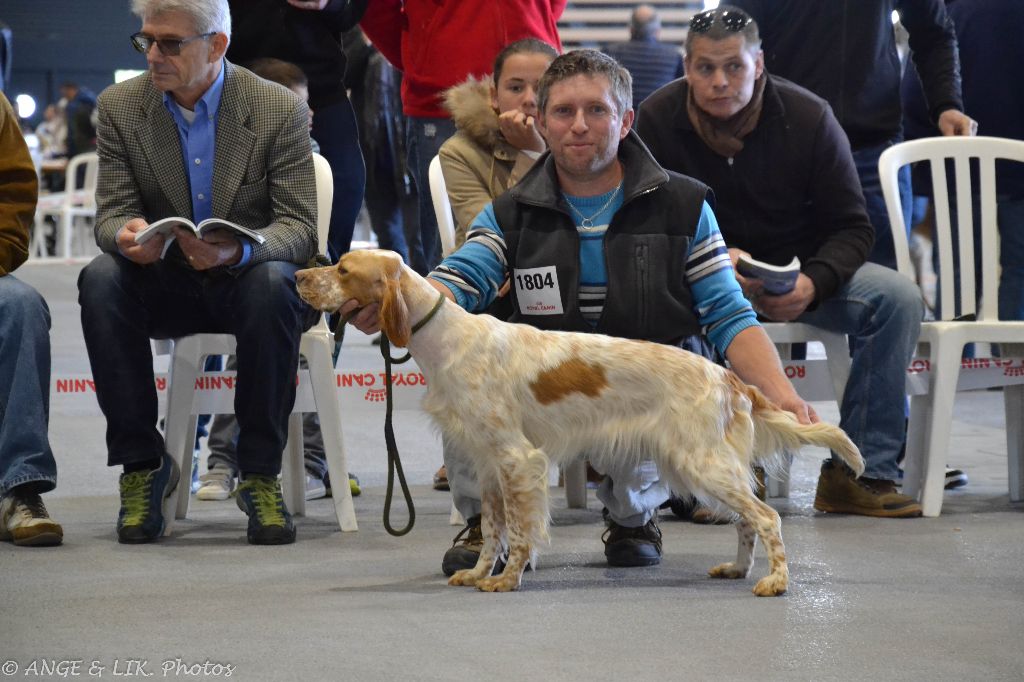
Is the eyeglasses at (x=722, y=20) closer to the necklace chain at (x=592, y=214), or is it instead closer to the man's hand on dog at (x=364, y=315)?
the necklace chain at (x=592, y=214)

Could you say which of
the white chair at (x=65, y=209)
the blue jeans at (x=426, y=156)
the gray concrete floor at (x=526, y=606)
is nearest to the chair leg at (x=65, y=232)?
the white chair at (x=65, y=209)

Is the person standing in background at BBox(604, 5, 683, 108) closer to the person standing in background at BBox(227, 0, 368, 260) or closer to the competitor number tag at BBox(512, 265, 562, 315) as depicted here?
the person standing in background at BBox(227, 0, 368, 260)

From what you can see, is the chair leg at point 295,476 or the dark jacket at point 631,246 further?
the chair leg at point 295,476

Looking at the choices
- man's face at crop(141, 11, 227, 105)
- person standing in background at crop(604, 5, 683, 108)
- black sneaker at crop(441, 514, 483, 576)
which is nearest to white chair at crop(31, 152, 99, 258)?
person standing in background at crop(604, 5, 683, 108)

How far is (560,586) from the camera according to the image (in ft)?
9.34

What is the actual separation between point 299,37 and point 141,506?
5.50ft

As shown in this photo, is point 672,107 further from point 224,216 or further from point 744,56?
point 224,216

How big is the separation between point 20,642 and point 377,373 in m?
1.74

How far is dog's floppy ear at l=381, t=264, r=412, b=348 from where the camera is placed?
2.67 meters

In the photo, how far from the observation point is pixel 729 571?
293 centimetres

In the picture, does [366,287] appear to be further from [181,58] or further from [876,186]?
[876,186]

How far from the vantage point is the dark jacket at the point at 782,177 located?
384 cm

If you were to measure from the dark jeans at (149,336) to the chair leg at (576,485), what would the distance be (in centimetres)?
92

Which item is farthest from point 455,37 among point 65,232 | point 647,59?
point 65,232
